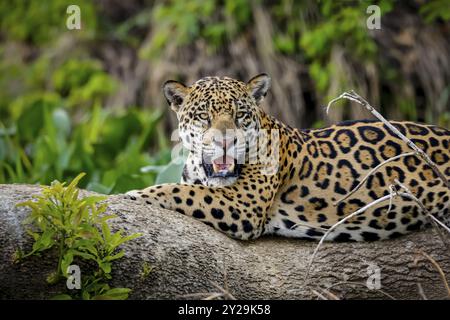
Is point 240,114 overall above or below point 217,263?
above

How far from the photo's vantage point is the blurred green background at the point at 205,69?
43.8ft

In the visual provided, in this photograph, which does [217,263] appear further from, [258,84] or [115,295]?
[258,84]

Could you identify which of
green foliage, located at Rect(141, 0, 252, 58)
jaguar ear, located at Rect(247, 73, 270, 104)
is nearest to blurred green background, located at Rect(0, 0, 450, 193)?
green foliage, located at Rect(141, 0, 252, 58)

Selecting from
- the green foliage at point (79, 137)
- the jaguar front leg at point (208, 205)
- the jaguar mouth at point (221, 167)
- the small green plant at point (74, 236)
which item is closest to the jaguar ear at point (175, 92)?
the jaguar mouth at point (221, 167)

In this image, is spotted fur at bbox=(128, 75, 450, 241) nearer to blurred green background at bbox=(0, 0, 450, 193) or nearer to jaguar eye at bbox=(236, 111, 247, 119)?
jaguar eye at bbox=(236, 111, 247, 119)

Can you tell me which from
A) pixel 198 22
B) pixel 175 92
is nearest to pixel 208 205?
pixel 175 92

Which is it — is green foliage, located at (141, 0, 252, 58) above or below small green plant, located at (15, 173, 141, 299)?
above

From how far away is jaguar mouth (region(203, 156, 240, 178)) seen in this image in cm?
770

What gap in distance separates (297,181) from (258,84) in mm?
955

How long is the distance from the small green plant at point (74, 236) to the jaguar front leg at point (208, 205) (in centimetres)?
95

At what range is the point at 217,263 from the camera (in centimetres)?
720

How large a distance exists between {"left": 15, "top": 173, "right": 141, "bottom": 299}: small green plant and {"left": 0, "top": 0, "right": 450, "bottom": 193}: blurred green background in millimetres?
5202

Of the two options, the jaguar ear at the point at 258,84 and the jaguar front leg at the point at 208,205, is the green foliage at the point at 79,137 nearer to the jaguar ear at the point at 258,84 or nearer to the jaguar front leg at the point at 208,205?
the jaguar front leg at the point at 208,205
